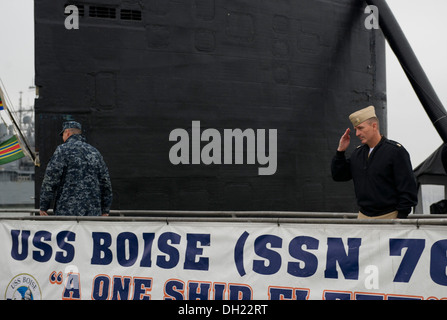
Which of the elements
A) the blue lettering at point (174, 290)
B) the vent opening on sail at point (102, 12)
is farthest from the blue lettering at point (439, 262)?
the vent opening on sail at point (102, 12)

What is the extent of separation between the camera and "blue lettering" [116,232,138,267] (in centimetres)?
398

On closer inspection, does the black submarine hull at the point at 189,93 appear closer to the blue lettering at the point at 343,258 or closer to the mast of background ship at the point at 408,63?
the mast of background ship at the point at 408,63

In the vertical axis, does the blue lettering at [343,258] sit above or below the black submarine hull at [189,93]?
below

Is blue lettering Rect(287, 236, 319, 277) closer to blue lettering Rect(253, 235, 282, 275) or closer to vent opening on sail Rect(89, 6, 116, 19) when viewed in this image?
blue lettering Rect(253, 235, 282, 275)

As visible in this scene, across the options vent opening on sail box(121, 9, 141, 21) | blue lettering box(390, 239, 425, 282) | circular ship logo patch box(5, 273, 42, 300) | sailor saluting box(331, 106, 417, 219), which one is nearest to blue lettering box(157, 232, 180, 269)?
circular ship logo patch box(5, 273, 42, 300)

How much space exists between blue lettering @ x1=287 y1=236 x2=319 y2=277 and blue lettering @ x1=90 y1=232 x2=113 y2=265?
1.44m

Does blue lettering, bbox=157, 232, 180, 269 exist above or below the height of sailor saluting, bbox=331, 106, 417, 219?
below

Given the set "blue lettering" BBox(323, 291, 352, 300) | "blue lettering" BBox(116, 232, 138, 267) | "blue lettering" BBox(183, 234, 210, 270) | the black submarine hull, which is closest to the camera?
"blue lettering" BBox(323, 291, 352, 300)

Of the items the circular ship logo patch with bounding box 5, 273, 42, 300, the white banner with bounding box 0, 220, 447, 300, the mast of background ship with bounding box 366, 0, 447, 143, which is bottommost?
the circular ship logo patch with bounding box 5, 273, 42, 300

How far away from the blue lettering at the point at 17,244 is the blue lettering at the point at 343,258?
8.09ft

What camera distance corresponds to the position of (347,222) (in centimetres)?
355

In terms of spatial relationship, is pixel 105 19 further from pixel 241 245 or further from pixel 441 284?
pixel 441 284

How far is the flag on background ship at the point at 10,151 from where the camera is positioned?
627 centimetres

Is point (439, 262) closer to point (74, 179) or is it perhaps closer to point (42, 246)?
point (42, 246)
